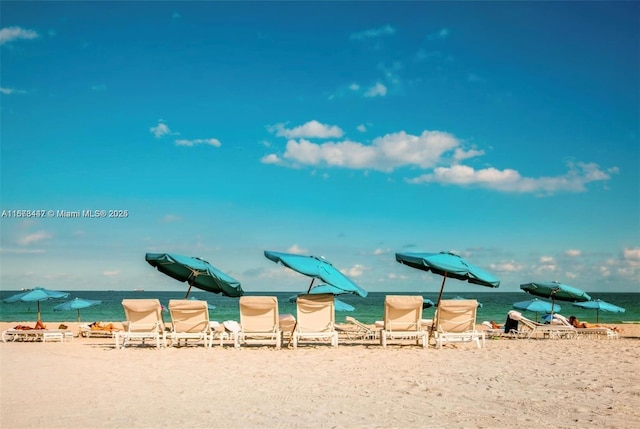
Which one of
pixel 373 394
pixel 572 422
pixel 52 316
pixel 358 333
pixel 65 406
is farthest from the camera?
pixel 52 316

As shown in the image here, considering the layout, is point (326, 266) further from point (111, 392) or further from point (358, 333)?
point (111, 392)

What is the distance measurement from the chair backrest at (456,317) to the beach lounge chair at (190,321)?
446cm

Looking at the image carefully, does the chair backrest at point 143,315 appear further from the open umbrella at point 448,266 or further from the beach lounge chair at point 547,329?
the beach lounge chair at point 547,329

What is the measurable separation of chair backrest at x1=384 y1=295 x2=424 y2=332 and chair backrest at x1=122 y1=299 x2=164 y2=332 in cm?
442

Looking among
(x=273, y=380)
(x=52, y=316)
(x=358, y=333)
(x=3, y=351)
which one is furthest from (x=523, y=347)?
(x=52, y=316)

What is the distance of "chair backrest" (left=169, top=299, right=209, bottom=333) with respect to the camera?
11.1 meters

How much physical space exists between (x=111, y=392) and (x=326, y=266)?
5.97 m

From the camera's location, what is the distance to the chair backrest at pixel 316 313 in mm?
11086

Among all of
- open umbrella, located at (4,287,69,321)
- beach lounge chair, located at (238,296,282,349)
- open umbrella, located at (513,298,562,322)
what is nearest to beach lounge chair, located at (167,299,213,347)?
beach lounge chair, located at (238,296,282,349)

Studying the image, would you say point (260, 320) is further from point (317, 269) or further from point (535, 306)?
point (535, 306)

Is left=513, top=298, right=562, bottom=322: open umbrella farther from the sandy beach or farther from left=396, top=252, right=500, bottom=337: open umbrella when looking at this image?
the sandy beach

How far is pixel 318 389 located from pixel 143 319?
5999 mm

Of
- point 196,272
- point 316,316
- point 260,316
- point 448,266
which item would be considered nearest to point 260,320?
point 260,316

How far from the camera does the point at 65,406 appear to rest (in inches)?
218
